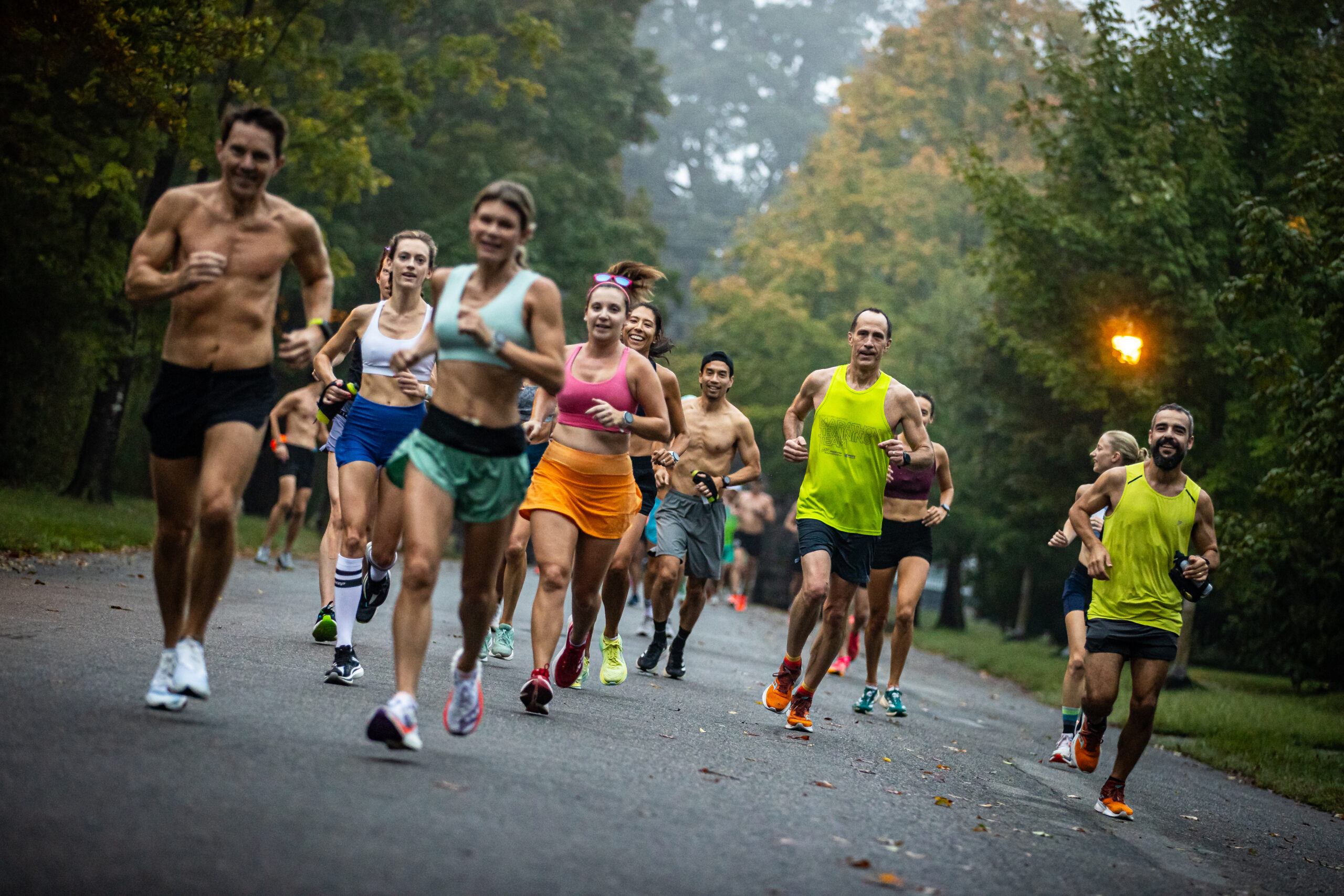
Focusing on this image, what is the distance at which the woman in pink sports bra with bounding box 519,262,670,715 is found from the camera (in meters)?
7.87

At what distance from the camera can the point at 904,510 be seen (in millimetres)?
12172

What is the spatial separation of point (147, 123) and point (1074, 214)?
1393cm

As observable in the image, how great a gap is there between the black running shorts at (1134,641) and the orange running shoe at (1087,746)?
21.2 inches

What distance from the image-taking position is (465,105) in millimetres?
31594

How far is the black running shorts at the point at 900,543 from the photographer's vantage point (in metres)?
12.0

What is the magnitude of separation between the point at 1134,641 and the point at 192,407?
5283mm

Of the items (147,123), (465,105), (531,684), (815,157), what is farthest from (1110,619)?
(815,157)

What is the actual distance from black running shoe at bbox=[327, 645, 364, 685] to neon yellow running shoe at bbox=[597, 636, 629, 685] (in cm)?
233

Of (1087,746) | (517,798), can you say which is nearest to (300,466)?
(1087,746)

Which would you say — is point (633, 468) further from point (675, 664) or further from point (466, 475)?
point (466, 475)

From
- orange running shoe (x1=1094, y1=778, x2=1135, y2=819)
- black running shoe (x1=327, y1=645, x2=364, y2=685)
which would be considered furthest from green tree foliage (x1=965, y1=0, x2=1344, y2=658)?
black running shoe (x1=327, y1=645, x2=364, y2=685)

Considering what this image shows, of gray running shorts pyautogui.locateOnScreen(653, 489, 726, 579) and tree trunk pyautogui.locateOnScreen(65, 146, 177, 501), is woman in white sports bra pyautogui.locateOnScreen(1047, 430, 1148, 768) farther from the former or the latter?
tree trunk pyautogui.locateOnScreen(65, 146, 177, 501)

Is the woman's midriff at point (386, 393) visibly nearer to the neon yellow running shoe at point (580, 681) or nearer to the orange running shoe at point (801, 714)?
the neon yellow running shoe at point (580, 681)

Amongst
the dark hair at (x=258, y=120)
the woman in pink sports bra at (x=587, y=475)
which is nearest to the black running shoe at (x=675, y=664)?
the woman in pink sports bra at (x=587, y=475)
